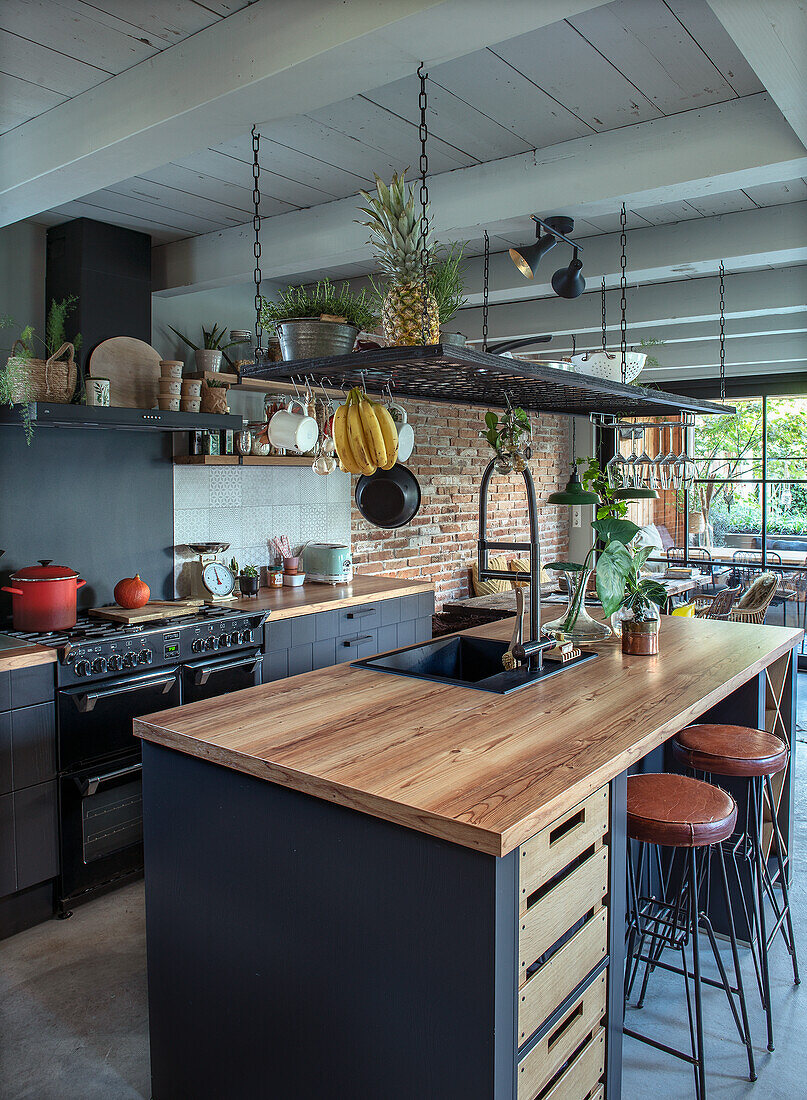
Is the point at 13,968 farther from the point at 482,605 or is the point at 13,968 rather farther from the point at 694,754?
the point at 482,605

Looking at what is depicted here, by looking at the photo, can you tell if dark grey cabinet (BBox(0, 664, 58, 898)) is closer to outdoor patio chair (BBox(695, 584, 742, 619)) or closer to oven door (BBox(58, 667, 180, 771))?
oven door (BBox(58, 667, 180, 771))

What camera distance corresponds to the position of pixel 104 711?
3.20 meters

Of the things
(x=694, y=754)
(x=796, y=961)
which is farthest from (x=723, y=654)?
(x=796, y=961)

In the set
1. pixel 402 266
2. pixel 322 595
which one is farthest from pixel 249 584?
pixel 402 266

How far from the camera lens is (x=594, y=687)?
240cm

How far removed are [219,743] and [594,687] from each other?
114 centimetres

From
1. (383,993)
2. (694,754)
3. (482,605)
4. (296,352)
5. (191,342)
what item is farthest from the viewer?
(482,605)

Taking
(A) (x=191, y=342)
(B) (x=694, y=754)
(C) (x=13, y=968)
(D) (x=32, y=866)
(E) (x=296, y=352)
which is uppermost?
(A) (x=191, y=342)

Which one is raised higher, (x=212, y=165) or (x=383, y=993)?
(x=212, y=165)

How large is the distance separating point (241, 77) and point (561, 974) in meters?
2.21

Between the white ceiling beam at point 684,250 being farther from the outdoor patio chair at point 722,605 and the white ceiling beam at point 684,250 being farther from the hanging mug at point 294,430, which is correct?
the outdoor patio chair at point 722,605

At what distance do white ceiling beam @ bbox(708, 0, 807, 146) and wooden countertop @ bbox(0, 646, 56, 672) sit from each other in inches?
111

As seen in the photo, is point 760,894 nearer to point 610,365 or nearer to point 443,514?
point 610,365

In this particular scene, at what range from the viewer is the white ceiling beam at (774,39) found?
175cm
